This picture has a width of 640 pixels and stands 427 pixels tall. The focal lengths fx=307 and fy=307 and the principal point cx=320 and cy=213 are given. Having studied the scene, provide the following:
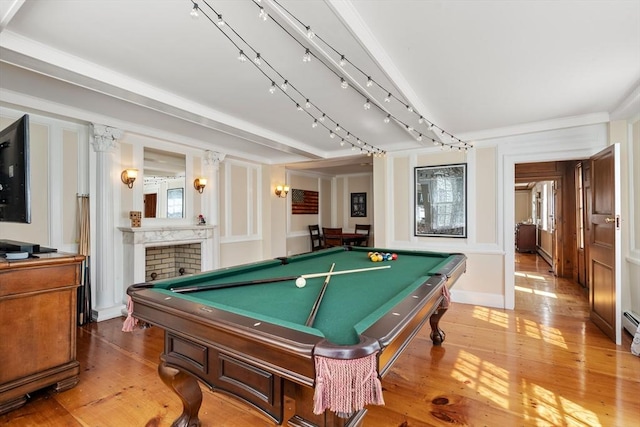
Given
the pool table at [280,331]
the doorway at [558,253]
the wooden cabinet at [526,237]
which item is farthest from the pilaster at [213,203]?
the wooden cabinet at [526,237]

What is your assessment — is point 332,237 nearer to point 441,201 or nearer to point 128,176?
point 441,201

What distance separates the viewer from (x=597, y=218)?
323 cm

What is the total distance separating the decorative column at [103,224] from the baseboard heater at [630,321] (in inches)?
219

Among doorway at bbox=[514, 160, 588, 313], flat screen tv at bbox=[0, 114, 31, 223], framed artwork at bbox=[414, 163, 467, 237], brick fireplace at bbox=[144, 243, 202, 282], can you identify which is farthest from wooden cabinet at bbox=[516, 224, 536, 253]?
flat screen tv at bbox=[0, 114, 31, 223]

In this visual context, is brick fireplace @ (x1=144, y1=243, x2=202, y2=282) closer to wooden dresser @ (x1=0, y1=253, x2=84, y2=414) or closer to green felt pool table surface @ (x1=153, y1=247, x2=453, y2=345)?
wooden dresser @ (x1=0, y1=253, x2=84, y2=414)

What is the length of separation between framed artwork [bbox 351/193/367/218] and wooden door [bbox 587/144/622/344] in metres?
5.18

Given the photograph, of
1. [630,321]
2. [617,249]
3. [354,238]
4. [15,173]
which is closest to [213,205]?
[15,173]

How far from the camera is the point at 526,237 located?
9328 mm

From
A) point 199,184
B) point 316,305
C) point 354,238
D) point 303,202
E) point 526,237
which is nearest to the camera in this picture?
point 316,305

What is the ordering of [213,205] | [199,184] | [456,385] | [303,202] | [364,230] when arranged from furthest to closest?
[364,230]
[303,202]
[213,205]
[199,184]
[456,385]

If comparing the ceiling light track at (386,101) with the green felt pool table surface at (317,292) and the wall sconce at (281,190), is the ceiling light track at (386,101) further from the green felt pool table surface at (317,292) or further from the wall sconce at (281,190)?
the wall sconce at (281,190)

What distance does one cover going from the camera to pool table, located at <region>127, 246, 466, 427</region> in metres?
0.96

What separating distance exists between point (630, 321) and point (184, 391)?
13.2ft

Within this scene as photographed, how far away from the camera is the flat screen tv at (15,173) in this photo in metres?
1.99
